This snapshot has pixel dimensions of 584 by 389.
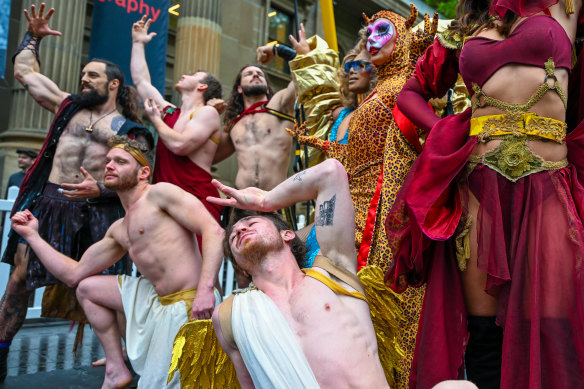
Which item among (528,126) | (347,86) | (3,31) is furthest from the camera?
(3,31)

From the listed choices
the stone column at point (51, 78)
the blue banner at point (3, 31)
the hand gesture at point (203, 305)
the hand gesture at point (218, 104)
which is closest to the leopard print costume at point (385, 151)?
the hand gesture at point (203, 305)

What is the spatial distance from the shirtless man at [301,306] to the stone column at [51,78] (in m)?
6.17

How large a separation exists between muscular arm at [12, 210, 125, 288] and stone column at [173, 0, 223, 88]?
6.96m

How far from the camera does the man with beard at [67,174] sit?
12.7ft

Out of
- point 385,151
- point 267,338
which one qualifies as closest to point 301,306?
point 267,338

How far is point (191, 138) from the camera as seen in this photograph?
4004mm

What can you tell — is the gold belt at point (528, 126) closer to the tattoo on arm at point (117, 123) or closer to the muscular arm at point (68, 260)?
the muscular arm at point (68, 260)

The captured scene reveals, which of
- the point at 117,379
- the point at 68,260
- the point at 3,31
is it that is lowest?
the point at 117,379

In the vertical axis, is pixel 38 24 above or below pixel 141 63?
above

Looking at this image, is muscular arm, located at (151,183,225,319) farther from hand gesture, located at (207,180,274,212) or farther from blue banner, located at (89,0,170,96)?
blue banner, located at (89,0,170,96)

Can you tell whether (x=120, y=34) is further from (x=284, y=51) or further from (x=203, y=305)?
(x=203, y=305)

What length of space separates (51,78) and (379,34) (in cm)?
585

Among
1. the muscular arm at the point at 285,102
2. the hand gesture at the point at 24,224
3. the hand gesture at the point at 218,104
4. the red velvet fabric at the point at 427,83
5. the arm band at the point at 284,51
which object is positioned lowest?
the hand gesture at the point at 24,224

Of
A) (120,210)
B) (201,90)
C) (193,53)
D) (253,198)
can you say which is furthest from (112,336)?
(193,53)
